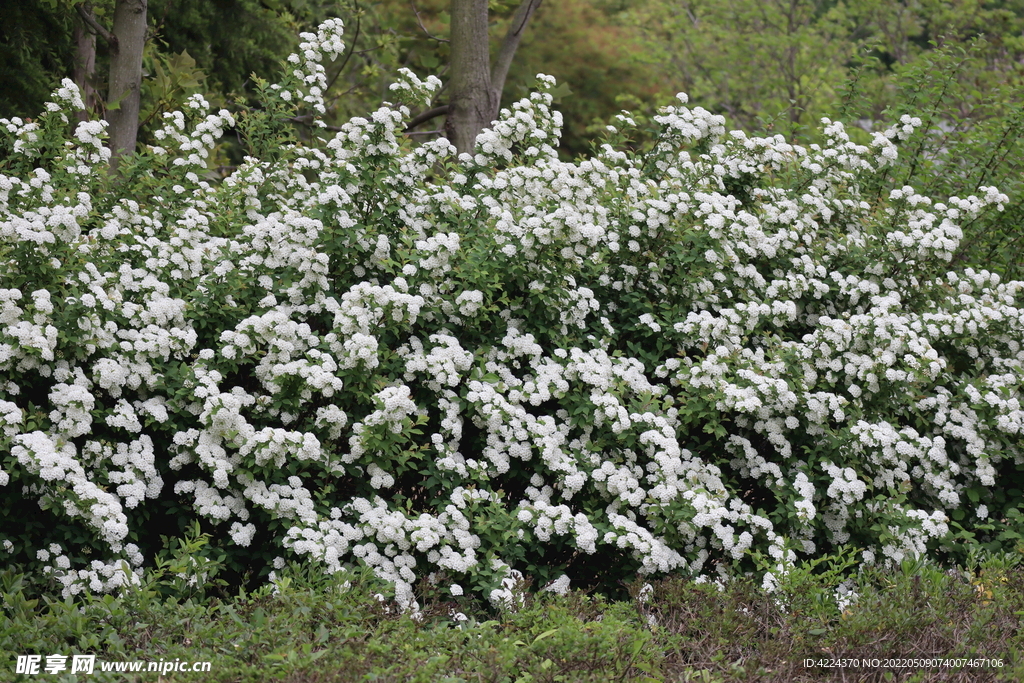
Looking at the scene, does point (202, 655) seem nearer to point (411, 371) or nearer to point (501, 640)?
point (501, 640)

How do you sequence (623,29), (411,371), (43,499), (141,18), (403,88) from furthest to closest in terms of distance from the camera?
1. (623,29)
2. (141,18)
3. (403,88)
4. (411,371)
5. (43,499)

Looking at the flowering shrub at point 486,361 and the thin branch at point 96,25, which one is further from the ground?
the thin branch at point 96,25

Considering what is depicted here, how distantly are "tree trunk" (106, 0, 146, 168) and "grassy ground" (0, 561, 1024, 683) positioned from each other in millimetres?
3456

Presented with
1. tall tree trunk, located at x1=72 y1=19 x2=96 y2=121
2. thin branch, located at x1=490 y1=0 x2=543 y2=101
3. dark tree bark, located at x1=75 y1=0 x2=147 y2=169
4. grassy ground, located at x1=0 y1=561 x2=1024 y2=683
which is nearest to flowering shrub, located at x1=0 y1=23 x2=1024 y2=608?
grassy ground, located at x1=0 y1=561 x2=1024 y2=683

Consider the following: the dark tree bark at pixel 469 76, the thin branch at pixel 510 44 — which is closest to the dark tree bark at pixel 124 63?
the dark tree bark at pixel 469 76

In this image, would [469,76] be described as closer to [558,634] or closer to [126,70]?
[126,70]

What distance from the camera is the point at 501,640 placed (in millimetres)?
3018

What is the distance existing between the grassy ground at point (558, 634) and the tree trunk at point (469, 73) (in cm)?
386

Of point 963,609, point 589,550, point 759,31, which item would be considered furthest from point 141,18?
point 759,31

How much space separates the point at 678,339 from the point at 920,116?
2665 millimetres

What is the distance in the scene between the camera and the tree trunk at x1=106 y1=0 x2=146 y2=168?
579cm

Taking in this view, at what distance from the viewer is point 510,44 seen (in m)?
6.86

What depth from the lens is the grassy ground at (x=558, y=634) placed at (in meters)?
2.79

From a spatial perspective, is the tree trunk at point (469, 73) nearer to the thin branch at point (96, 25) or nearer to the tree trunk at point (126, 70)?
the tree trunk at point (126, 70)
